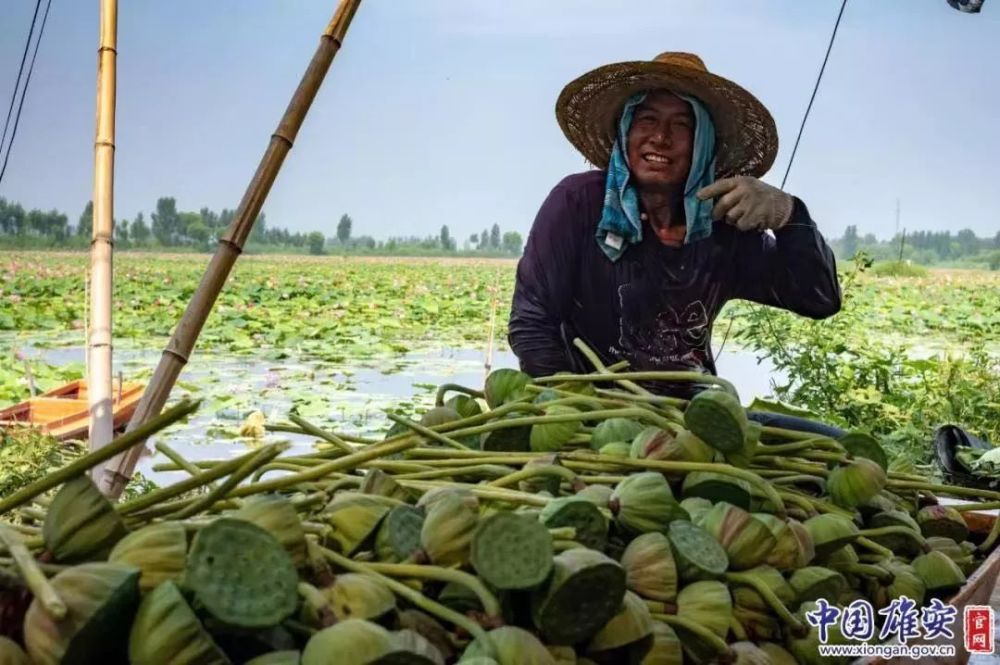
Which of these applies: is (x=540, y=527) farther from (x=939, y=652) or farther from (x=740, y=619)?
(x=939, y=652)

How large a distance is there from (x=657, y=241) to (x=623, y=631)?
1795mm

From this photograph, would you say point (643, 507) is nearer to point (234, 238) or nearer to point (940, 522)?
point (940, 522)

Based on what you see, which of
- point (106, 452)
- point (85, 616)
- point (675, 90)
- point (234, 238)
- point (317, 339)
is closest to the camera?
point (85, 616)

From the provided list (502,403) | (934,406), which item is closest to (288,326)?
(934,406)

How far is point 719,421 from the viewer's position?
1220mm

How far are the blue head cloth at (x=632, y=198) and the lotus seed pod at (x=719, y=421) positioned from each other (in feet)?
4.47

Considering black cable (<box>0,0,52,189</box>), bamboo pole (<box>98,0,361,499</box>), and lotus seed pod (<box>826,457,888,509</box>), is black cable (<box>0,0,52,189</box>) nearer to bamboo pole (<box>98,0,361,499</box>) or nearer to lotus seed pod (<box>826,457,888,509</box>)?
bamboo pole (<box>98,0,361,499</box>)

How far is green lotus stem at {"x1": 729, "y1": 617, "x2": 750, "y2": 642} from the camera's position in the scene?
99cm

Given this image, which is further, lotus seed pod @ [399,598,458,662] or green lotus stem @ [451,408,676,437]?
green lotus stem @ [451,408,676,437]

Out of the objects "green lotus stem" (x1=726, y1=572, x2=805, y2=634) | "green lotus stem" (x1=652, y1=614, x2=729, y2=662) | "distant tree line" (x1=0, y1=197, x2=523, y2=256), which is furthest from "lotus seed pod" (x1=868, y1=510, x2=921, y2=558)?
"distant tree line" (x1=0, y1=197, x2=523, y2=256)

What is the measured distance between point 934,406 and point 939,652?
4.15m

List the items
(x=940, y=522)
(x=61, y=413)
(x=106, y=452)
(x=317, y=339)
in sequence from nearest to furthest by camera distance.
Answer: (x=106, y=452)
(x=940, y=522)
(x=61, y=413)
(x=317, y=339)

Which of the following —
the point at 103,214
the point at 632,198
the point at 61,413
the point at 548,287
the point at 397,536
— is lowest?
the point at 61,413

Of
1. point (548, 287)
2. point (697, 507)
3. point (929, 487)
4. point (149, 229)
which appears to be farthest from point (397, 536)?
point (149, 229)
